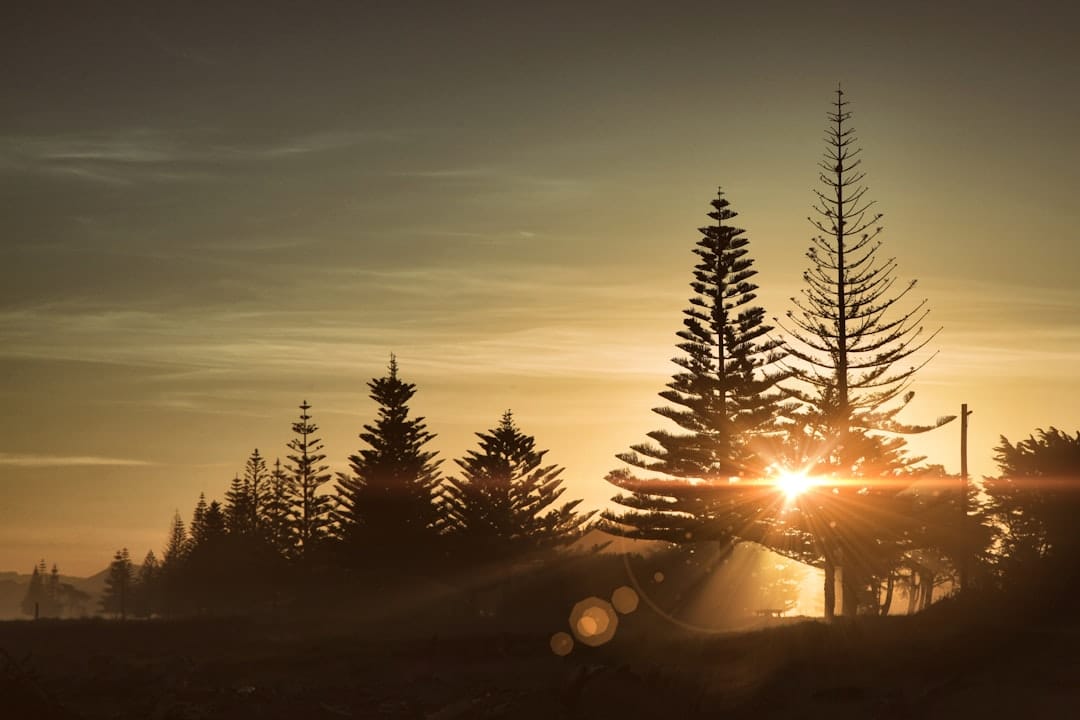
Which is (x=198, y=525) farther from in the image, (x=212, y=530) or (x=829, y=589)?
(x=829, y=589)

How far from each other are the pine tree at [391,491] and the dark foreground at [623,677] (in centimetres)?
1418

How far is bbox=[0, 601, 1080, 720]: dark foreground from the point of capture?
24.0 m

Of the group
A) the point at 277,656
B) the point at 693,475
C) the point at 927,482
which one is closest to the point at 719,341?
the point at 693,475

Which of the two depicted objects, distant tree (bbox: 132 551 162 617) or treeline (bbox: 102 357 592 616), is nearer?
treeline (bbox: 102 357 592 616)

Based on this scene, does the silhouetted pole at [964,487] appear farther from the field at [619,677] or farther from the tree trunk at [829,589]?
the tree trunk at [829,589]

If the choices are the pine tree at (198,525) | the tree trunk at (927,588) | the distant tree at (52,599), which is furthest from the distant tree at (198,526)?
the distant tree at (52,599)

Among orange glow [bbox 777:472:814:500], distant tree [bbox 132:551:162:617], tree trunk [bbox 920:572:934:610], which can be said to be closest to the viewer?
orange glow [bbox 777:472:814:500]

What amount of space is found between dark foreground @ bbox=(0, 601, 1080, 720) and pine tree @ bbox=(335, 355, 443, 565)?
1418cm

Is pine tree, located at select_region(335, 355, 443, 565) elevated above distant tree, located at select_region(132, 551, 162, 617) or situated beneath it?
elevated above

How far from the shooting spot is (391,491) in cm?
5878

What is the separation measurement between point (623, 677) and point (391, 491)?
32604 mm

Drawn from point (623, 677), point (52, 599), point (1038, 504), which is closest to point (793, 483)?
point (1038, 504)

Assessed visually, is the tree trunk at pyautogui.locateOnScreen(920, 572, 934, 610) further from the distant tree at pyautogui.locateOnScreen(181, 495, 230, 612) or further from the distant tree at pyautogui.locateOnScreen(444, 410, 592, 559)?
the distant tree at pyautogui.locateOnScreen(181, 495, 230, 612)

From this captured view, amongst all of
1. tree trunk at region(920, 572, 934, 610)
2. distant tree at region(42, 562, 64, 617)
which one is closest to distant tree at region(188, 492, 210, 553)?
tree trunk at region(920, 572, 934, 610)
